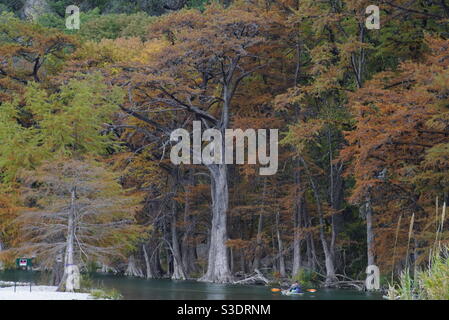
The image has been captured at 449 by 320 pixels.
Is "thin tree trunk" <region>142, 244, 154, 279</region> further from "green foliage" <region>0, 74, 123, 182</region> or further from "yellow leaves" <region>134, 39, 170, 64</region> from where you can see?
"green foliage" <region>0, 74, 123, 182</region>

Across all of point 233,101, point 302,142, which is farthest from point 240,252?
point 302,142

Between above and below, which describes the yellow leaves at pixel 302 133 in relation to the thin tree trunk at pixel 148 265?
above

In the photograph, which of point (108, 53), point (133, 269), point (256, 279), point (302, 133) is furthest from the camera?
point (133, 269)

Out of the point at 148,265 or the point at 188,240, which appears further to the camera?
the point at 148,265

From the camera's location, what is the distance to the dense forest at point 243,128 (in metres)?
21.3

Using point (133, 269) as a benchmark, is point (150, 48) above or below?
above

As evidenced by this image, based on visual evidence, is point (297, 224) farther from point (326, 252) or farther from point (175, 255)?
point (175, 255)

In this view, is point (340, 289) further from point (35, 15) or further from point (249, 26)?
point (35, 15)

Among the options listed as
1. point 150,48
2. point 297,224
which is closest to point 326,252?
point 297,224

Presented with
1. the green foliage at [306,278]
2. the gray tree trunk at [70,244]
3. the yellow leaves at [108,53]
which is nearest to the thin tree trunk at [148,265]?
the green foliage at [306,278]

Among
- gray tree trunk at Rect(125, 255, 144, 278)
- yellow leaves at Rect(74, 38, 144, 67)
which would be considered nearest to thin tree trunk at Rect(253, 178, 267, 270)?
gray tree trunk at Rect(125, 255, 144, 278)

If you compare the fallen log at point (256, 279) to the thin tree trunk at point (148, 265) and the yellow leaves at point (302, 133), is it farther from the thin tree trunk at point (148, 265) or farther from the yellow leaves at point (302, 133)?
the thin tree trunk at point (148, 265)

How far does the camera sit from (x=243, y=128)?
30094mm

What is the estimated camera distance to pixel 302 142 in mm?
26406
